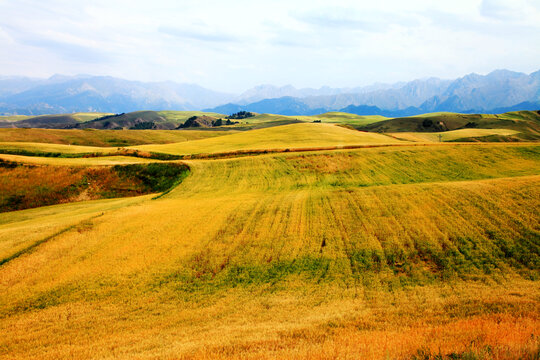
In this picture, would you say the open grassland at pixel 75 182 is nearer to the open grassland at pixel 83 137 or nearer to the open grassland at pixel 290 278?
the open grassland at pixel 290 278

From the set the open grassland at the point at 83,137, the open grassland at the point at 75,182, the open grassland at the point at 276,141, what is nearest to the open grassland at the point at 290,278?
the open grassland at the point at 75,182

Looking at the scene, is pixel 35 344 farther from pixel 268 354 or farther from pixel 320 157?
pixel 320 157

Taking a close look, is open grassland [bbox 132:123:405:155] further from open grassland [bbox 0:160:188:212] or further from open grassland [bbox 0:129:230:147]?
open grassland [bbox 0:129:230:147]

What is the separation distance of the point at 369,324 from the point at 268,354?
191 inches

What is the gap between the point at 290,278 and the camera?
58.0ft

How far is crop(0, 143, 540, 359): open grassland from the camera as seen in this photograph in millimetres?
11562

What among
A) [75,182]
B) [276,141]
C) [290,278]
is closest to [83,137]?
[276,141]

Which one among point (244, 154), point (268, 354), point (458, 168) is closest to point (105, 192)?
point (244, 154)

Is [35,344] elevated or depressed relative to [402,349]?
depressed

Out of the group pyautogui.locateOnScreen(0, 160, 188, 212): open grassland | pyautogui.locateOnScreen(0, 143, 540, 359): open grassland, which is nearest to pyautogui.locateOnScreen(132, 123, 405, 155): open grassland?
pyautogui.locateOnScreen(0, 160, 188, 212): open grassland

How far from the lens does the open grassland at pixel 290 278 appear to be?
11562 millimetres

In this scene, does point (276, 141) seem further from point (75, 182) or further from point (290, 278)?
point (290, 278)

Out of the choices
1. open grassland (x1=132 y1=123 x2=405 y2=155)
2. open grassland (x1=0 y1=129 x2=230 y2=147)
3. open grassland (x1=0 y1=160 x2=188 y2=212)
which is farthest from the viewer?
open grassland (x1=0 y1=129 x2=230 y2=147)

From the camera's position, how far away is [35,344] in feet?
41.4
